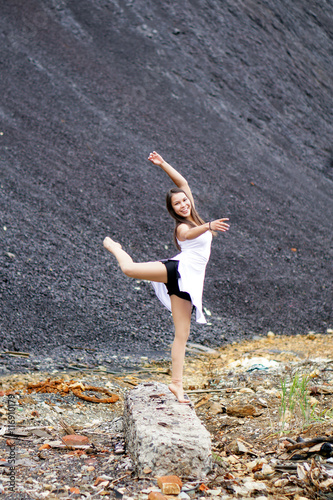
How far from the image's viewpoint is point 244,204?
1249 cm

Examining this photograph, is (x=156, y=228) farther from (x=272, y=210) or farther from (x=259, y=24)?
(x=259, y=24)

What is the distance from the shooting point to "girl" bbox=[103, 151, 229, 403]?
3.85 metres

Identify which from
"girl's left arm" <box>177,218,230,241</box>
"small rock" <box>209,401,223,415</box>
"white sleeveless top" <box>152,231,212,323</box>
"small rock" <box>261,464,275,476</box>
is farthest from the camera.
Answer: "small rock" <box>209,401,223,415</box>

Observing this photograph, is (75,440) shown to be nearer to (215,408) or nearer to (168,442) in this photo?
(168,442)

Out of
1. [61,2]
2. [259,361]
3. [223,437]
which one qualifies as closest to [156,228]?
[259,361]

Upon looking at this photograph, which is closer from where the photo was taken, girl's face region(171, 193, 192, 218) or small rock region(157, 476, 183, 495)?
small rock region(157, 476, 183, 495)

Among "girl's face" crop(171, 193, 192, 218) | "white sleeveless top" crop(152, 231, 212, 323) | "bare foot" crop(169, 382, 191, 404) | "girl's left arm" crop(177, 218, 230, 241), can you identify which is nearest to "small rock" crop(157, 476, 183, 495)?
"bare foot" crop(169, 382, 191, 404)

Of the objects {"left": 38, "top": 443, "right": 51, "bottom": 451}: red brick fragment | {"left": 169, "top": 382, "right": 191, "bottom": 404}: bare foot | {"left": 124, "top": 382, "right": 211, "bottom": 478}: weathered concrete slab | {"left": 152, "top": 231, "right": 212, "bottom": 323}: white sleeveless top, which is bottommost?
{"left": 38, "top": 443, "right": 51, "bottom": 451}: red brick fragment

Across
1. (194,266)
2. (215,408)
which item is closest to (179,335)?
(194,266)

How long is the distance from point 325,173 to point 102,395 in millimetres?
12927

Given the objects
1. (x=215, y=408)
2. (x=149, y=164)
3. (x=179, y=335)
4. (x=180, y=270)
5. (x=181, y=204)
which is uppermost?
(x=181, y=204)

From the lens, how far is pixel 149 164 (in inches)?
496

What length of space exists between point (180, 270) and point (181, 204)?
1.85ft

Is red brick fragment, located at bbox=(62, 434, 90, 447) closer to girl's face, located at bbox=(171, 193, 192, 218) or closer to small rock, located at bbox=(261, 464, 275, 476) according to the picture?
small rock, located at bbox=(261, 464, 275, 476)
